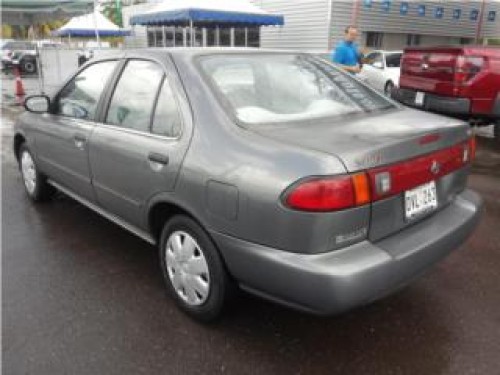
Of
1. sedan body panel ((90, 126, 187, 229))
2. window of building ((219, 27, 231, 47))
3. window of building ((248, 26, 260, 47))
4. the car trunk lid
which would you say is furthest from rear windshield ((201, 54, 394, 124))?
window of building ((219, 27, 231, 47))

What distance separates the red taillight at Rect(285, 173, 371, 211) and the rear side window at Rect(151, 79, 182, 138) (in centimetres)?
92

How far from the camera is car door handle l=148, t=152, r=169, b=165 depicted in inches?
112

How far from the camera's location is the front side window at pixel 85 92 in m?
3.69

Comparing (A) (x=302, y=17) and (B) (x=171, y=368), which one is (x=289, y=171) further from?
(A) (x=302, y=17)

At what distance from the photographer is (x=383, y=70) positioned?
13438 millimetres

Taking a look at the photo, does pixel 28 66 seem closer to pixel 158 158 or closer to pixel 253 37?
pixel 253 37

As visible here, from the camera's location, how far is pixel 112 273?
3574 millimetres

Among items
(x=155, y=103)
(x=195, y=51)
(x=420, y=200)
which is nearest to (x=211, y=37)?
(x=195, y=51)

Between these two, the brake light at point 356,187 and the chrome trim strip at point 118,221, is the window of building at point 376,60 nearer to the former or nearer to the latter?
the chrome trim strip at point 118,221

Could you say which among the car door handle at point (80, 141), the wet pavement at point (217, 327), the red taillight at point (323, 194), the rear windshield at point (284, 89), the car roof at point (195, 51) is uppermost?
the car roof at point (195, 51)

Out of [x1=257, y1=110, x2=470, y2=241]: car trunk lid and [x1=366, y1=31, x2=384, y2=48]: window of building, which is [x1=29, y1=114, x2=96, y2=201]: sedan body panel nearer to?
[x1=257, y1=110, x2=470, y2=241]: car trunk lid

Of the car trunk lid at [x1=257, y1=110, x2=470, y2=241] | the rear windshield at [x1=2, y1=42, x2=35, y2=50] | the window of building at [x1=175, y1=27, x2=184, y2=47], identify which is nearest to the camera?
the car trunk lid at [x1=257, y1=110, x2=470, y2=241]

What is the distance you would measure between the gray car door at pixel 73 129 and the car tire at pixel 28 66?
2525 centimetres

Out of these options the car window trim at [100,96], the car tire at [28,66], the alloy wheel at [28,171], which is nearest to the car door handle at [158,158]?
the car window trim at [100,96]
